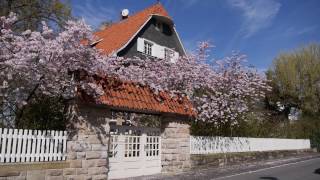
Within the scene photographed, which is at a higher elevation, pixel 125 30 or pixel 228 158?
pixel 125 30

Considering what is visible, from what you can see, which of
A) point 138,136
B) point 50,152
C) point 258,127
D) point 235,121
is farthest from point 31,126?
point 258,127

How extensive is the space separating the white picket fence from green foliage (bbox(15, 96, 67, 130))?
91cm

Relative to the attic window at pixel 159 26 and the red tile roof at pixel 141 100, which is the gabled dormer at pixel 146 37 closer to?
the attic window at pixel 159 26

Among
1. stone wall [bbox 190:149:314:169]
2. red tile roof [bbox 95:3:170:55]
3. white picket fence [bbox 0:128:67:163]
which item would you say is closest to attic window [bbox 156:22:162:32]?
red tile roof [bbox 95:3:170:55]

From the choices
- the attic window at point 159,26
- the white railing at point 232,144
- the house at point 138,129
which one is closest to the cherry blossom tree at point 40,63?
the house at point 138,129

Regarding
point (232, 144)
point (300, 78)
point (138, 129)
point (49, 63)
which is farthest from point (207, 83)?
point (300, 78)

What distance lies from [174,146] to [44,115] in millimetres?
5387

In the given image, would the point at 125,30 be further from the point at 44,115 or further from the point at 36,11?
the point at 44,115

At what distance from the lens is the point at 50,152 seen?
10.3 m

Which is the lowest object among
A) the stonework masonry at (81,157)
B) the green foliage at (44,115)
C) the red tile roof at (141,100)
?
the stonework masonry at (81,157)

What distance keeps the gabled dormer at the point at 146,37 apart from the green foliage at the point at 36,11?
4355mm

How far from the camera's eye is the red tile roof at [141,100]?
1214 cm

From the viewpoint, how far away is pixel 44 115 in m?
11.6

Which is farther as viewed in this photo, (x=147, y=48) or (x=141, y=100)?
(x=147, y=48)
